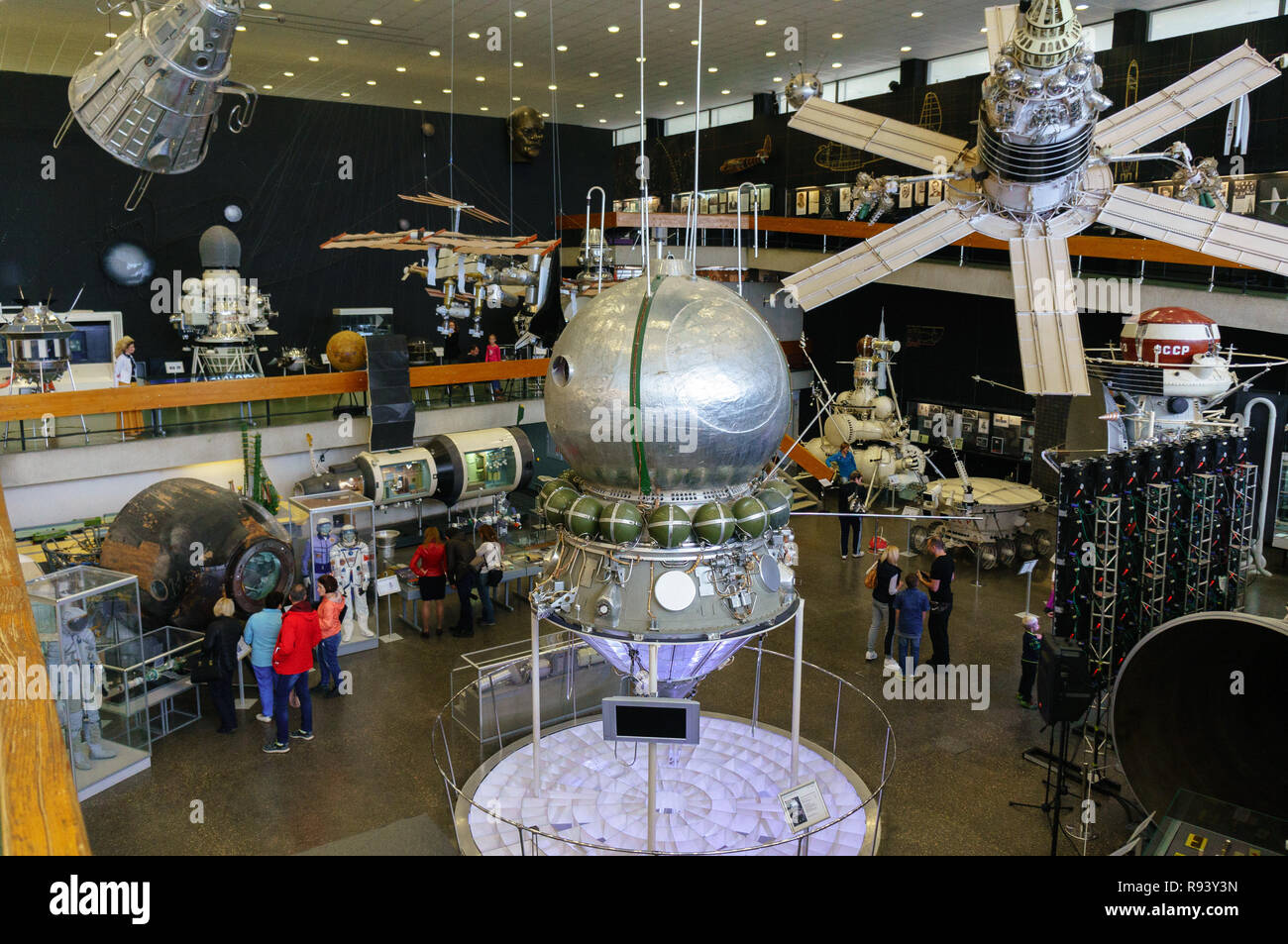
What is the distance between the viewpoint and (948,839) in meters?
7.19

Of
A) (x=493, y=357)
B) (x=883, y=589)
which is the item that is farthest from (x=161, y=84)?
(x=493, y=357)

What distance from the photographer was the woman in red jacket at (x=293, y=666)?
28.0 ft

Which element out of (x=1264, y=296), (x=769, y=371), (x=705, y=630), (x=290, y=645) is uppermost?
(x=1264, y=296)

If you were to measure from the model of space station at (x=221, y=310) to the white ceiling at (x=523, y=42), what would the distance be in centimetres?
381

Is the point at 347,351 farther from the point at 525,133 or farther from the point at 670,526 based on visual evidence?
the point at 670,526

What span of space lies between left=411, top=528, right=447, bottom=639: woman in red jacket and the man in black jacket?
0.14 metres

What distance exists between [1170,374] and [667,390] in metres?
9.00

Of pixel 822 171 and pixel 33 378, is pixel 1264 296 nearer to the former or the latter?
pixel 822 171

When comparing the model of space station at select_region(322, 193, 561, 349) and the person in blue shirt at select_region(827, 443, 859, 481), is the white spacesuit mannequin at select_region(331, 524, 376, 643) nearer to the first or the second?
the model of space station at select_region(322, 193, 561, 349)

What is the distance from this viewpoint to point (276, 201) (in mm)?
17250

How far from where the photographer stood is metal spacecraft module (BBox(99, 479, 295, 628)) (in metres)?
9.74

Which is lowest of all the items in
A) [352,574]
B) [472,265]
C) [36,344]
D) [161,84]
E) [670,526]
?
[352,574]
